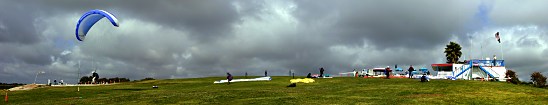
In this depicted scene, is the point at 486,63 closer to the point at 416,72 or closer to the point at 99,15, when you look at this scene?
the point at 416,72

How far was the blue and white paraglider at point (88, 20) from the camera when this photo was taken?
44.1 metres

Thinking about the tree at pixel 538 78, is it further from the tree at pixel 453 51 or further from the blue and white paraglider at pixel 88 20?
the blue and white paraglider at pixel 88 20

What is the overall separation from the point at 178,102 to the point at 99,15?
1903 cm

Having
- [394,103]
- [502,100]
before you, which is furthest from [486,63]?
[394,103]

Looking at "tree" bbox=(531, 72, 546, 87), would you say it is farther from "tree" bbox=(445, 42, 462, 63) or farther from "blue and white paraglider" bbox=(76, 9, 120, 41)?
"blue and white paraglider" bbox=(76, 9, 120, 41)

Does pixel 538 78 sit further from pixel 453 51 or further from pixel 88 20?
pixel 88 20

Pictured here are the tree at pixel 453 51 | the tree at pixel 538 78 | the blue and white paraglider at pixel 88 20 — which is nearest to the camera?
the blue and white paraglider at pixel 88 20

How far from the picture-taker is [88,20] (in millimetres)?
46938

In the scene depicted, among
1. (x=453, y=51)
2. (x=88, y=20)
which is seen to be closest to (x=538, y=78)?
(x=453, y=51)

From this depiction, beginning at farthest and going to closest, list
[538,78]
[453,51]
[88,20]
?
[453,51], [538,78], [88,20]

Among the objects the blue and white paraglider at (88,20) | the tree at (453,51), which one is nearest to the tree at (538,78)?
the tree at (453,51)

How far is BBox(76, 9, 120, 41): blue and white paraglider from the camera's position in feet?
145

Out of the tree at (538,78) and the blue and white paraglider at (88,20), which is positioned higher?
the blue and white paraglider at (88,20)

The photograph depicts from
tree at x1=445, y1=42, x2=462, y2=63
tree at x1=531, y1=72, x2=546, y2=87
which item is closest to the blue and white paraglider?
tree at x1=531, y1=72, x2=546, y2=87
